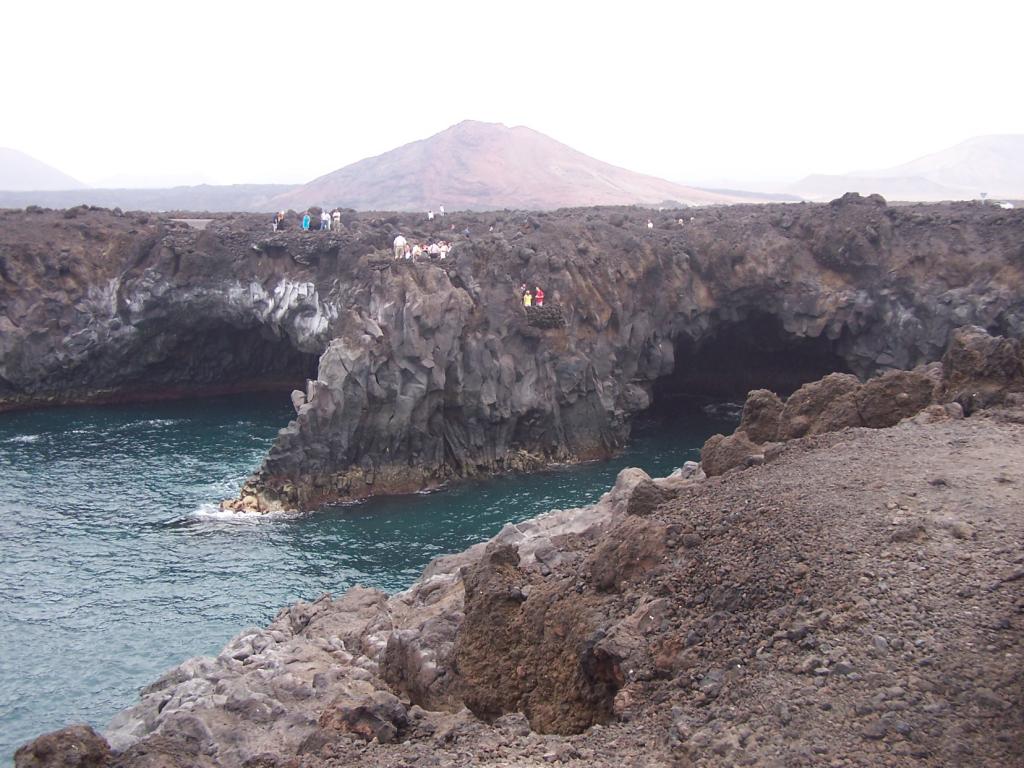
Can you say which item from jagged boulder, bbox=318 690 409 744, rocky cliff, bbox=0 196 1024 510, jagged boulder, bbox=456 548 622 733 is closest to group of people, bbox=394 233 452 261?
rocky cliff, bbox=0 196 1024 510

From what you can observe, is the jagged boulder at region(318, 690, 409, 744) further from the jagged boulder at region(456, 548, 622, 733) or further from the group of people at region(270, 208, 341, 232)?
the group of people at region(270, 208, 341, 232)

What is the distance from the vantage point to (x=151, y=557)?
39.0 meters

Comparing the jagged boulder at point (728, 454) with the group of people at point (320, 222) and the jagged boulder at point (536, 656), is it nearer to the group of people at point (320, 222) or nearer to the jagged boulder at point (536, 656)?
the jagged boulder at point (536, 656)

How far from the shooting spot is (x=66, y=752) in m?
15.0

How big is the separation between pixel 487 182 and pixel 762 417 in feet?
478

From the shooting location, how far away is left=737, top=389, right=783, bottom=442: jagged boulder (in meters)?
28.7

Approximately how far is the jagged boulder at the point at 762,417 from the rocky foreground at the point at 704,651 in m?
5.04

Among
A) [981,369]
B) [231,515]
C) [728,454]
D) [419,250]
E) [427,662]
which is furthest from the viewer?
[419,250]

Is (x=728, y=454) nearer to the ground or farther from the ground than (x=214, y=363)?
farther from the ground

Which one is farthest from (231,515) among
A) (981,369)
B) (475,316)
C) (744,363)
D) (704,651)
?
(744,363)

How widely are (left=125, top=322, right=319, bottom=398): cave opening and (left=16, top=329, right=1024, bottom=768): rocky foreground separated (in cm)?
4928

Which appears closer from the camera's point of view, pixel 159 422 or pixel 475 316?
pixel 475 316

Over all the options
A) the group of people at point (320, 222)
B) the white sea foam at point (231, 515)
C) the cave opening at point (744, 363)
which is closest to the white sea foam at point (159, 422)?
the group of people at point (320, 222)

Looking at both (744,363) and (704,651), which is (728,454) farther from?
(744,363)
